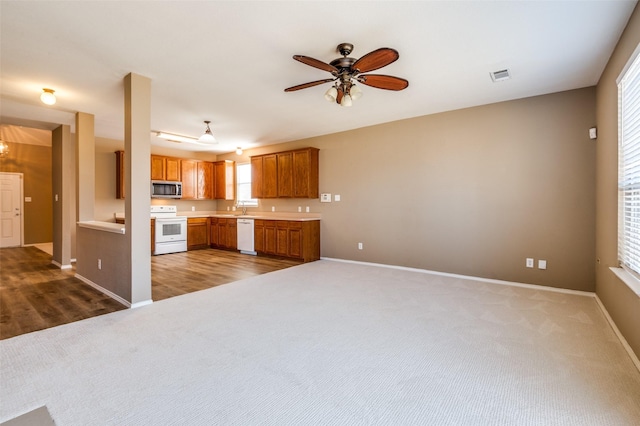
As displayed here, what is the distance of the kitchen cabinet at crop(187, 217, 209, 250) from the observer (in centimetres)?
735

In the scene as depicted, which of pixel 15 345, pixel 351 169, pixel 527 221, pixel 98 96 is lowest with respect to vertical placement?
pixel 15 345

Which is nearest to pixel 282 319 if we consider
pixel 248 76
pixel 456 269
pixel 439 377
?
pixel 439 377

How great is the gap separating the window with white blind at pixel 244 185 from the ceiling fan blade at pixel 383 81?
5302mm

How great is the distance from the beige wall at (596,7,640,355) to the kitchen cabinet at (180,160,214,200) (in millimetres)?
7868

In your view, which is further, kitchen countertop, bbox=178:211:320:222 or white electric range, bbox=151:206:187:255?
white electric range, bbox=151:206:187:255

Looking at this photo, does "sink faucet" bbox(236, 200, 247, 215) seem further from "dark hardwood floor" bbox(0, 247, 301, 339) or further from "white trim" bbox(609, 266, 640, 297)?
"white trim" bbox(609, 266, 640, 297)

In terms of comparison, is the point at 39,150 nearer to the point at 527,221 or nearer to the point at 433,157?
the point at 433,157

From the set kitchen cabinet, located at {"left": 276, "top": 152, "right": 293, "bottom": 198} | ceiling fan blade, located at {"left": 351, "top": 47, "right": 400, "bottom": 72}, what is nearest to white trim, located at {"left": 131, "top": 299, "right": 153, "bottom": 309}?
ceiling fan blade, located at {"left": 351, "top": 47, "right": 400, "bottom": 72}

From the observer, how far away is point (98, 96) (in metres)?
3.94

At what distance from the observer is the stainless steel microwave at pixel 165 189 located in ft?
22.6

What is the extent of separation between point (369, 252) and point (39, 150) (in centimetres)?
924

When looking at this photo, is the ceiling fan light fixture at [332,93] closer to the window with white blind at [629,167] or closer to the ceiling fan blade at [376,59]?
the ceiling fan blade at [376,59]

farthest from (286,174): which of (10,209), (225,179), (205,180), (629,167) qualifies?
(10,209)

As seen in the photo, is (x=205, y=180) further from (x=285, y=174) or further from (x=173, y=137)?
(x=285, y=174)
